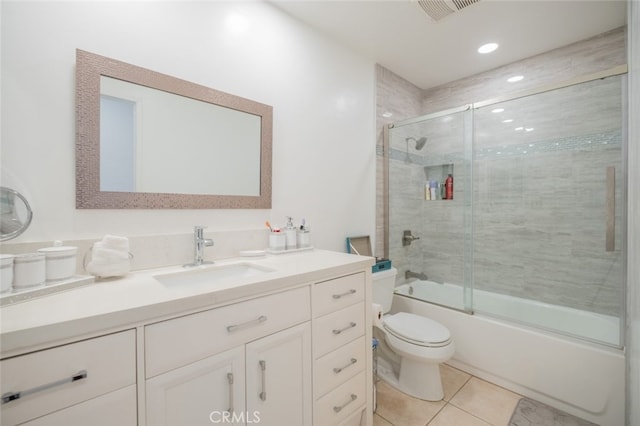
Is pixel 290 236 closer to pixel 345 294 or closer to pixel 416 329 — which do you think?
pixel 345 294

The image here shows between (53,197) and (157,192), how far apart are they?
0.34 meters

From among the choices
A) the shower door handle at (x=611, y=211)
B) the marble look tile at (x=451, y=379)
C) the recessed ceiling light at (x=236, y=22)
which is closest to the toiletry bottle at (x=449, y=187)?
the shower door handle at (x=611, y=211)

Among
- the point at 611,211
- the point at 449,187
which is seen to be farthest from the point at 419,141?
the point at 611,211

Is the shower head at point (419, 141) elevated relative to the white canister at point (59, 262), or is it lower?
elevated

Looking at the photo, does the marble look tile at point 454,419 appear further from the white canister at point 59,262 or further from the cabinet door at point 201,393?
the white canister at point 59,262

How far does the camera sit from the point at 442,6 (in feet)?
5.15

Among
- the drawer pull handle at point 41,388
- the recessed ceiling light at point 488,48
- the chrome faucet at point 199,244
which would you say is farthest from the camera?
the recessed ceiling light at point 488,48

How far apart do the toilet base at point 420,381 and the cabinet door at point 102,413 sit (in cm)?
155

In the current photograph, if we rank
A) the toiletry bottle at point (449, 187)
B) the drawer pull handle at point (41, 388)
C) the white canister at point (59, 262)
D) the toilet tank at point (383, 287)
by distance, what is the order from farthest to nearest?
the toiletry bottle at point (449, 187) → the toilet tank at point (383, 287) → the white canister at point (59, 262) → the drawer pull handle at point (41, 388)

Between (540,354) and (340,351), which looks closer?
(340,351)

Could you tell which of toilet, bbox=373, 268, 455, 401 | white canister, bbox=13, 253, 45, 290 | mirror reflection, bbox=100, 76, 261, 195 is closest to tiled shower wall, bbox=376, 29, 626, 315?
toilet, bbox=373, 268, 455, 401

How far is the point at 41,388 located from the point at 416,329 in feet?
5.76

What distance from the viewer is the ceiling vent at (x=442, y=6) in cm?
153

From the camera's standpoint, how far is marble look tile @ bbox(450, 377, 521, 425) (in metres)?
1.52
